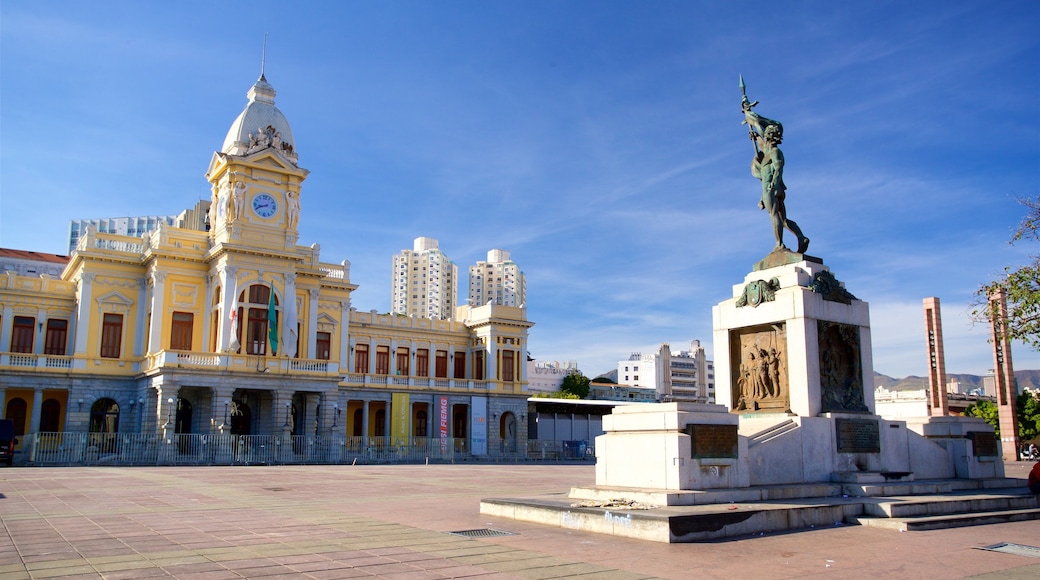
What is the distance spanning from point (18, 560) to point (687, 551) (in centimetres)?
625

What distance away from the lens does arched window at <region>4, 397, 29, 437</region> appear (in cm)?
4019

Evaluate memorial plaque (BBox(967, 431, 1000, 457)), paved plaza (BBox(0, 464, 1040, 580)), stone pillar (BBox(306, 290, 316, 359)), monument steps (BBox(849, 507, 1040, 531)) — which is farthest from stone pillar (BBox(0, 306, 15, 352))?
memorial plaque (BBox(967, 431, 1000, 457))

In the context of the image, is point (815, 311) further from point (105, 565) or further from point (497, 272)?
point (497, 272)

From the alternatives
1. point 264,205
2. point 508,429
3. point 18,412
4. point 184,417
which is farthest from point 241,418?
point 508,429

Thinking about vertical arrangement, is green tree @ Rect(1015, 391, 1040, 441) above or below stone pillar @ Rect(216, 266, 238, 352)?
below

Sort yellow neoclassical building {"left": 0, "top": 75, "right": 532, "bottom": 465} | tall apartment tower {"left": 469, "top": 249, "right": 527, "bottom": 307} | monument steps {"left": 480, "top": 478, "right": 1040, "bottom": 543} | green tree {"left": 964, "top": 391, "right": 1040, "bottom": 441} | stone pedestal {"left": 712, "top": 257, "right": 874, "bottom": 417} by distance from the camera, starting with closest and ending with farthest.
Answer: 1. monument steps {"left": 480, "top": 478, "right": 1040, "bottom": 543}
2. stone pedestal {"left": 712, "top": 257, "right": 874, "bottom": 417}
3. yellow neoclassical building {"left": 0, "top": 75, "right": 532, "bottom": 465}
4. green tree {"left": 964, "top": 391, "right": 1040, "bottom": 441}
5. tall apartment tower {"left": 469, "top": 249, "right": 527, "bottom": 307}

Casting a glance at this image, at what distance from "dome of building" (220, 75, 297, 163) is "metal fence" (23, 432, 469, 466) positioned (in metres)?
15.2

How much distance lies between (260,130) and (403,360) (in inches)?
722

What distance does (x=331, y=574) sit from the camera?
672 centimetres

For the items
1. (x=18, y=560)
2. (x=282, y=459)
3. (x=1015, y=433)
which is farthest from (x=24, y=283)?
(x=1015, y=433)

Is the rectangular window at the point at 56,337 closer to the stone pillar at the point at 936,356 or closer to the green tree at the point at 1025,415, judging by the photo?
the stone pillar at the point at 936,356

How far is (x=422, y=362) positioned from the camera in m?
55.3

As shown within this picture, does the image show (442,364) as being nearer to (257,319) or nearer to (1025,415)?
(257,319)

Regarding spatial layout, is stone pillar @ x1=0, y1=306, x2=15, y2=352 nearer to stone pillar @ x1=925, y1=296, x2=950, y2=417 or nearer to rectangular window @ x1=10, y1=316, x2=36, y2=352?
rectangular window @ x1=10, y1=316, x2=36, y2=352
